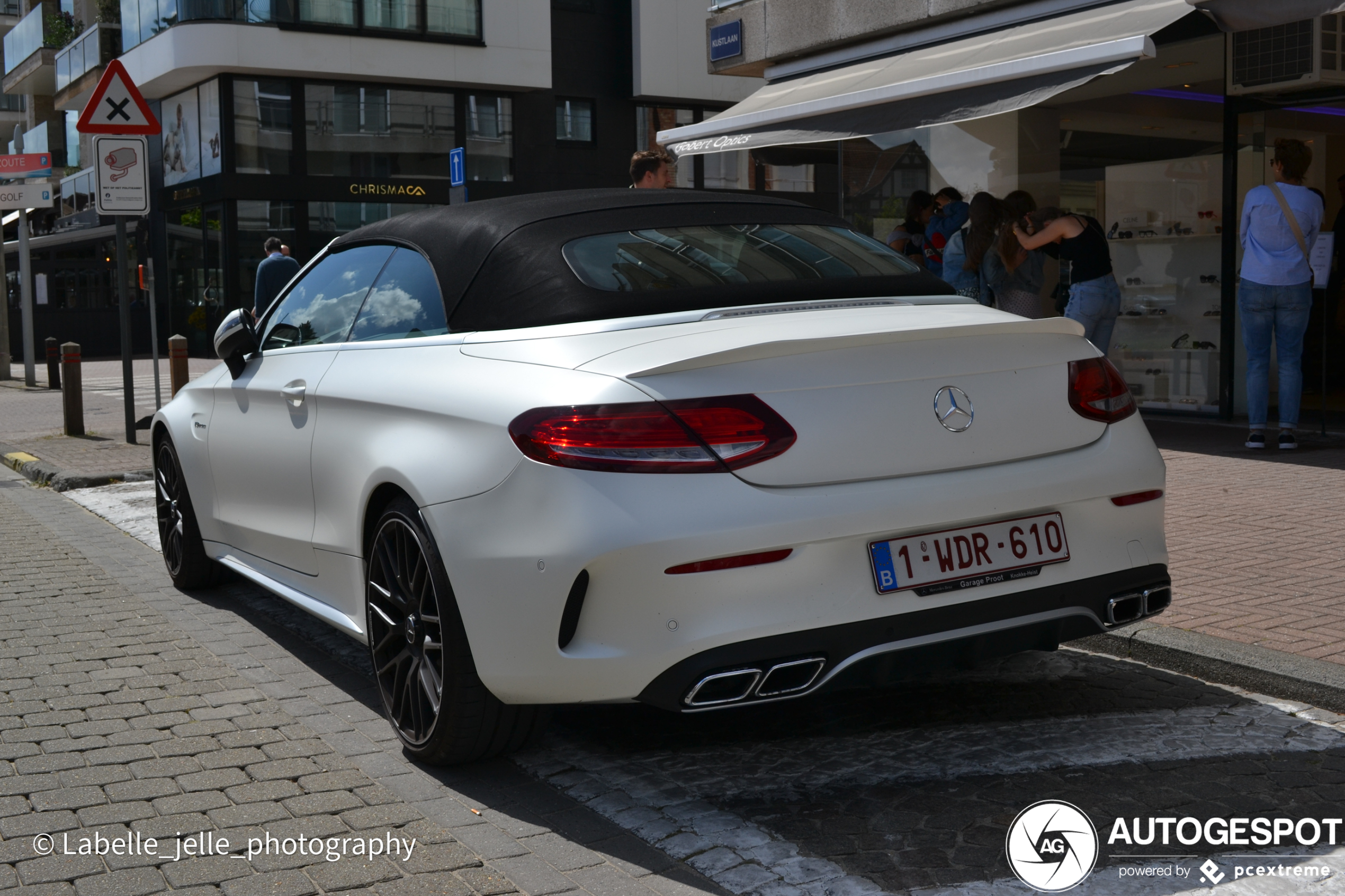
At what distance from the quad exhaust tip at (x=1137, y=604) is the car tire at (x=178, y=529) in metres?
3.95

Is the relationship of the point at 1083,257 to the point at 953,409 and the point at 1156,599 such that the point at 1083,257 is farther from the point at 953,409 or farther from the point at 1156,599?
the point at 953,409

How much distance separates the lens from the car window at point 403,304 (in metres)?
4.32

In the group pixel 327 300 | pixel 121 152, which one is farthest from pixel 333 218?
pixel 327 300

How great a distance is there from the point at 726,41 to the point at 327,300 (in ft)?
37.6

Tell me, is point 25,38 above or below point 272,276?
above

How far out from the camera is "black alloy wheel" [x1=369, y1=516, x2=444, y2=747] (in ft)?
12.5

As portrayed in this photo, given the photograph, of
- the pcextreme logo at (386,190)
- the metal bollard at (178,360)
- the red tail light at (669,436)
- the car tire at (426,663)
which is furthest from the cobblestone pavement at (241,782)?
the pcextreme logo at (386,190)

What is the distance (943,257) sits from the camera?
11719 millimetres

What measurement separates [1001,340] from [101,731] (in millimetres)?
2929

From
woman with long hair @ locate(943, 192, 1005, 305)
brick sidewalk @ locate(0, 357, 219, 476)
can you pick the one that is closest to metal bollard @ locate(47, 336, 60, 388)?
brick sidewalk @ locate(0, 357, 219, 476)

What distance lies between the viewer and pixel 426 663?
12.7 feet

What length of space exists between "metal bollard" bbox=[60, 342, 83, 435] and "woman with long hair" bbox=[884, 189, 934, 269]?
7.94 meters

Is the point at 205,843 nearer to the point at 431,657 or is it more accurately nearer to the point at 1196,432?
the point at 431,657

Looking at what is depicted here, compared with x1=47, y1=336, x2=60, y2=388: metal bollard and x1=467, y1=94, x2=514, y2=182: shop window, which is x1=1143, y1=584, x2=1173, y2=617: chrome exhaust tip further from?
x1=467, y1=94, x2=514, y2=182: shop window
